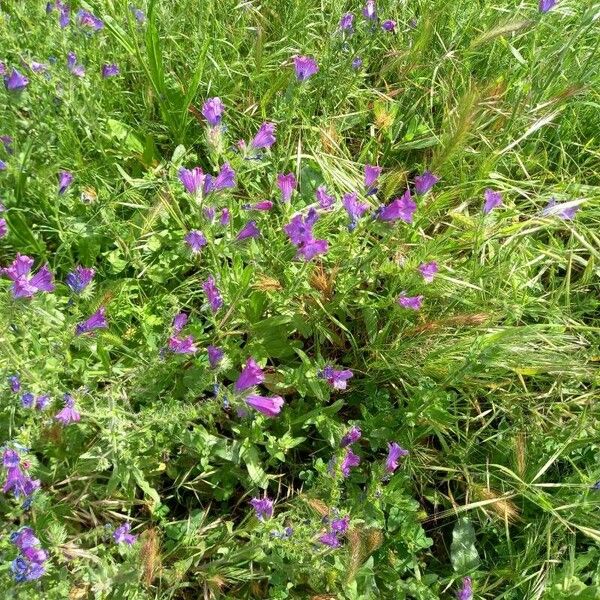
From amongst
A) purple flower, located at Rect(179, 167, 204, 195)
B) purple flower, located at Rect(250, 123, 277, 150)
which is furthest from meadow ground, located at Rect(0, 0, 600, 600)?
purple flower, located at Rect(250, 123, 277, 150)

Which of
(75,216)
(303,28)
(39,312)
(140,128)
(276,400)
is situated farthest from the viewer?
(303,28)

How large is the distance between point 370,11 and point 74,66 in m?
1.07

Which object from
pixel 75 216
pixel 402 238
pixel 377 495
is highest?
pixel 75 216

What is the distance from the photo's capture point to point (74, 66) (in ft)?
7.25

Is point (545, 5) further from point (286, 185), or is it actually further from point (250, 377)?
point (250, 377)

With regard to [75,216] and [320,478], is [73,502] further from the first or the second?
[75,216]

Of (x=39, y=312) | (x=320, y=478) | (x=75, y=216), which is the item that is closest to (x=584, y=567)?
(x=320, y=478)

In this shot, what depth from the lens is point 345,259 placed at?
215cm

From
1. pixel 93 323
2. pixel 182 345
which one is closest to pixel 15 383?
pixel 93 323

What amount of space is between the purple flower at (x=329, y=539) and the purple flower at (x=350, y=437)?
277mm

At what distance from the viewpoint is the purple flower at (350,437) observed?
190cm

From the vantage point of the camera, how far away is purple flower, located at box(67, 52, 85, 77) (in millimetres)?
2174

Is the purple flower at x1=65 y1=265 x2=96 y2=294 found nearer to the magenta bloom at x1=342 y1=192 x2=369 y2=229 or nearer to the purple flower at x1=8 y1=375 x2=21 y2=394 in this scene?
the purple flower at x1=8 y1=375 x2=21 y2=394

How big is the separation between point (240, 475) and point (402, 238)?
3.12ft
